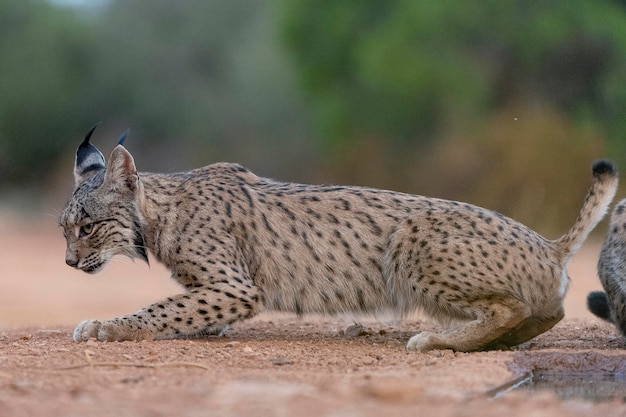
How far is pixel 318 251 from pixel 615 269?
2.34 m

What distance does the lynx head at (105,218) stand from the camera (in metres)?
8.24

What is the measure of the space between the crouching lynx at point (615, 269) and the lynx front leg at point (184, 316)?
9.21ft

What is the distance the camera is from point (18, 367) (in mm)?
6230

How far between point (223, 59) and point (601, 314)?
99.9 ft

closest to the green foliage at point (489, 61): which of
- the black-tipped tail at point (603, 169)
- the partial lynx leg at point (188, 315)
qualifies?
the black-tipped tail at point (603, 169)

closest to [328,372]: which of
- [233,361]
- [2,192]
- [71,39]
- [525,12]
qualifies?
[233,361]

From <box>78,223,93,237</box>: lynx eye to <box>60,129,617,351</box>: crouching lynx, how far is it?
1 cm

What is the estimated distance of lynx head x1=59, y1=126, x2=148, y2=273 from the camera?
27.0ft

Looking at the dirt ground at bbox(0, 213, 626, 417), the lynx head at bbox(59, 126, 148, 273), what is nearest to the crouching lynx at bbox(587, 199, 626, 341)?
the dirt ground at bbox(0, 213, 626, 417)

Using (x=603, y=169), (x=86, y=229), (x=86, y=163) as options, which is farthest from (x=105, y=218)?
(x=603, y=169)

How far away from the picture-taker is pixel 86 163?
891 cm

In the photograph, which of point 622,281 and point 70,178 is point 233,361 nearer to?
point 622,281

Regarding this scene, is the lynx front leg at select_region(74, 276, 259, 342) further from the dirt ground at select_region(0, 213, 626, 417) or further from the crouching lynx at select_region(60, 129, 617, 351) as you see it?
the dirt ground at select_region(0, 213, 626, 417)

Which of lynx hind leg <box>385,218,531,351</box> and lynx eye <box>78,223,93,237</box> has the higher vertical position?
lynx eye <box>78,223,93,237</box>
